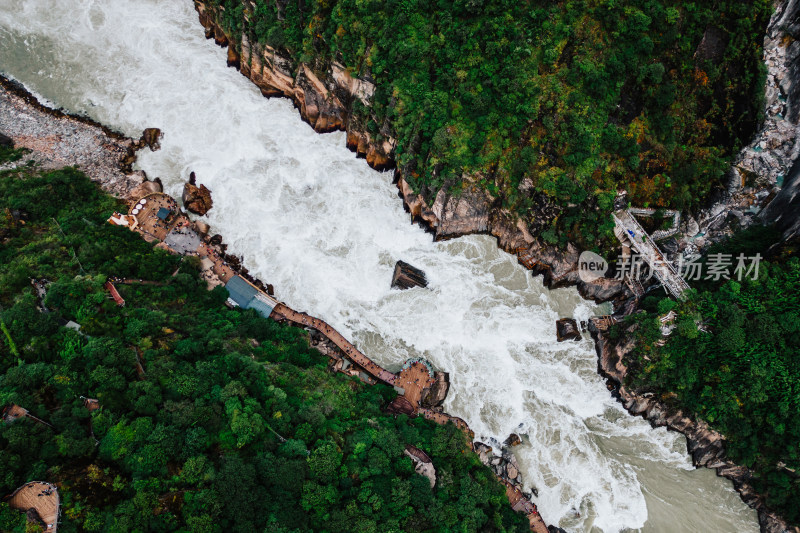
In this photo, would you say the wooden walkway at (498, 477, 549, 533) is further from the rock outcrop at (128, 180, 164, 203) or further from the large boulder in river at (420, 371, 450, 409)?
the rock outcrop at (128, 180, 164, 203)

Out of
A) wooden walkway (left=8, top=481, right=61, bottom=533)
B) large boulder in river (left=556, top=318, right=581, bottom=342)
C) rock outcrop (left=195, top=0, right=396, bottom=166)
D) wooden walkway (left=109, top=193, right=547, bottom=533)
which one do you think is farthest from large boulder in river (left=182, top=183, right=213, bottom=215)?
large boulder in river (left=556, top=318, right=581, bottom=342)

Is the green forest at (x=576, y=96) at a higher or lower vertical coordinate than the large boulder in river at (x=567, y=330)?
higher

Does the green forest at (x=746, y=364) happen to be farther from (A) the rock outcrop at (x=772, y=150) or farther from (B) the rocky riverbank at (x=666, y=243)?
(A) the rock outcrop at (x=772, y=150)

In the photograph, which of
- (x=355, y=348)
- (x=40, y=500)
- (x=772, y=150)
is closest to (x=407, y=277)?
(x=355, y=348)

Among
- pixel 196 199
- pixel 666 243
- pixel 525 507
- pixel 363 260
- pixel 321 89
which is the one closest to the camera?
pixel 525 507

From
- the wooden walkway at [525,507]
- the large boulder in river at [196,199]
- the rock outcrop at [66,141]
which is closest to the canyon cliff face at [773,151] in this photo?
the wooden walkway at [525,507]

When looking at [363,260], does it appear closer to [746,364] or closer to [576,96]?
[576,96]
